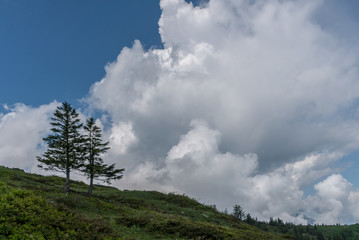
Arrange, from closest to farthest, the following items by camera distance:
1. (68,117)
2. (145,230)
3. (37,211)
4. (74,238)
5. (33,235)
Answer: (33,235), (74,238), (37,211), (145,230), (68,117)

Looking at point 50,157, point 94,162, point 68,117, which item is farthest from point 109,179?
point 68,117

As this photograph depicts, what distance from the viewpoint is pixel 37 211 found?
16.6m

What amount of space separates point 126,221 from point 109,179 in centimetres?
2014

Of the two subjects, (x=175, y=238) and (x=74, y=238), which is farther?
(x=175, y=238)

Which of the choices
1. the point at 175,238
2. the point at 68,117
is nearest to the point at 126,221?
the point at 175,238

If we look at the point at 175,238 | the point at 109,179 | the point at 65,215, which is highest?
the point at 109,179

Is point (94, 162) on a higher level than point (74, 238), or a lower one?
higher

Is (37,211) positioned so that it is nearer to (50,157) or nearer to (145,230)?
(145,230)

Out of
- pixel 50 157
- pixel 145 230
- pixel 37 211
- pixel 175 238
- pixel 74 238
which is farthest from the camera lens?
pixel 50 157

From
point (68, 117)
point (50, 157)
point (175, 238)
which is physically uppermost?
point (68, 117)

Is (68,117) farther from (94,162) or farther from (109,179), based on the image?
(109,179)

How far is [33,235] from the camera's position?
12.6 metres

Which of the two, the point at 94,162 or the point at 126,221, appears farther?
the point at 94,162

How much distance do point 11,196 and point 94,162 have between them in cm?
2443
